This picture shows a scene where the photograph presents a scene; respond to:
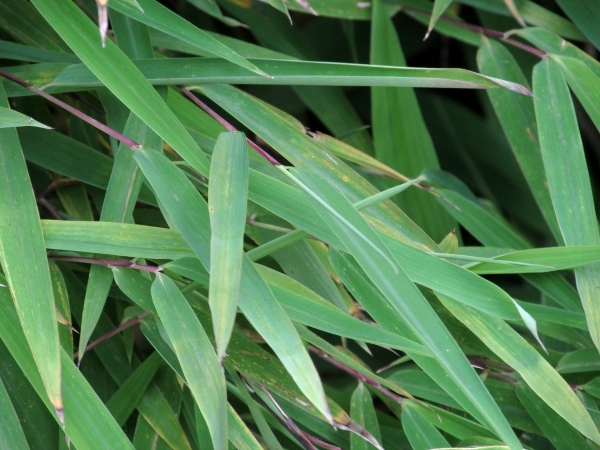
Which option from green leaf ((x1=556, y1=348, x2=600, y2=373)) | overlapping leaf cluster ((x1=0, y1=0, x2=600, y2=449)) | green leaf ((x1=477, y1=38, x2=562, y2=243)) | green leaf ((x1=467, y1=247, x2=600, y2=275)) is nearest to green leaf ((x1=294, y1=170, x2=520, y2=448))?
overlapping leaf cluster ((x1=0, y1=0, x2=600, y2=449))

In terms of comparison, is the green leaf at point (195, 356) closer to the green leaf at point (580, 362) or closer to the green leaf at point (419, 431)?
the green leaf at point (419, 431)

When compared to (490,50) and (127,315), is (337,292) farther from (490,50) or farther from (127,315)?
(490,50)

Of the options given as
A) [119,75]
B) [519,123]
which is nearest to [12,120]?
[119,75]

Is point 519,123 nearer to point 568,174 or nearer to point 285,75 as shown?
point 568,174

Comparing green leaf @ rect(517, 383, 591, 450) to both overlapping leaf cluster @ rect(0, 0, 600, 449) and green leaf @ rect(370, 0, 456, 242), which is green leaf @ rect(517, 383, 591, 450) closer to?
overlapping leaf cluster @ rect(0, 0, 600, 449)

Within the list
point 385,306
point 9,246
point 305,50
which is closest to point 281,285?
point 385,306

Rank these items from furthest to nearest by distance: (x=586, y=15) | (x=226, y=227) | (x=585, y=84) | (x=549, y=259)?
(x=586, y=15)
(x=585, y=84)
(x=549, y=259)
(x=226, y=227)
